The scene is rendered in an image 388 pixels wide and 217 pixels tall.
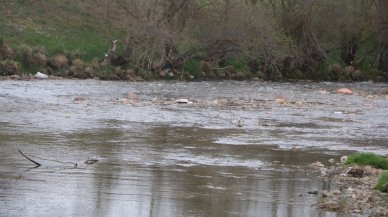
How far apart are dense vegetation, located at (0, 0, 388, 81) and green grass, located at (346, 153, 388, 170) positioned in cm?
2425

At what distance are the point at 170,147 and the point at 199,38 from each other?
1035 inches

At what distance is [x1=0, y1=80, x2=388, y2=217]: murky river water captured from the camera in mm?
10031

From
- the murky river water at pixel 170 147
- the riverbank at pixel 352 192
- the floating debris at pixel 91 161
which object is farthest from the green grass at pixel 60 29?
the riverbank at pixel 352 192

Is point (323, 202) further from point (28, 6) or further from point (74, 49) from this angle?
point (28, 6)

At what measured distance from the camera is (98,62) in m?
39.5

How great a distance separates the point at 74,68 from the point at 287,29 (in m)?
13.7

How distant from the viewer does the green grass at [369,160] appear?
528 inches

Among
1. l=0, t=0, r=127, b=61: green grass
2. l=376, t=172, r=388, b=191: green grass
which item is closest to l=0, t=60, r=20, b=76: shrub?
l=0, t=0, r=127, b=61: green grass

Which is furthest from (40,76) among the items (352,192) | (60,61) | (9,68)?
(352,192)

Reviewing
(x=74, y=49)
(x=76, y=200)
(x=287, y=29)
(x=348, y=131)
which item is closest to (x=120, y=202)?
(x=76, y=200)

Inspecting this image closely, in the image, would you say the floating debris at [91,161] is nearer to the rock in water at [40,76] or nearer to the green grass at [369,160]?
the green grass at [369,160]

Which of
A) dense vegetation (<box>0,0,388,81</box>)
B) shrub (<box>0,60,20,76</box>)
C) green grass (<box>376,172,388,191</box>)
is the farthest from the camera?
dense vegetation (<box>0,0,388,81</box>)

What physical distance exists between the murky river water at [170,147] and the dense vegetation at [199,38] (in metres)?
8.10

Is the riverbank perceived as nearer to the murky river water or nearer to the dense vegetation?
the murky river water
